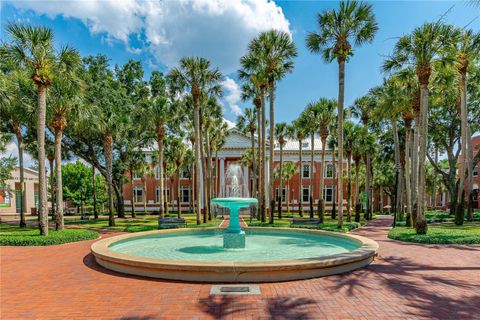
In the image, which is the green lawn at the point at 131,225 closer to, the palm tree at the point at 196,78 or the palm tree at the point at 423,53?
the palm tree at the point at 196,78

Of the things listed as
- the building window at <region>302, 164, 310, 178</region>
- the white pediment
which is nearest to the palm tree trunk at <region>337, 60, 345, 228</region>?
the white pediment

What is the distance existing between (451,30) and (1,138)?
34493mm

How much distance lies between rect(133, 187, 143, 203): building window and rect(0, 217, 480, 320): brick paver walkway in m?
44.0

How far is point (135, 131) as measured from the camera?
108ft

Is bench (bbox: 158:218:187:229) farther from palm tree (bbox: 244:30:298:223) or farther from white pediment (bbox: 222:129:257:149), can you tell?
white pediment (bbox: 222:129:257:149)

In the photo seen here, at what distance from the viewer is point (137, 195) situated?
52219mm

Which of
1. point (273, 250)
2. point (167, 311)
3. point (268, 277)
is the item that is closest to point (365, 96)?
point (273, 250)

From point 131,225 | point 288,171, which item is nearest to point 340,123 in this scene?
point 131,225

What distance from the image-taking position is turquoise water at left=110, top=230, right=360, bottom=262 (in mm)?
9797

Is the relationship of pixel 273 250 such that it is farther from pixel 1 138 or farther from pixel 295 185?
pixel 295 185

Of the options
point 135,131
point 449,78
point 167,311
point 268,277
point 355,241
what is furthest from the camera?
point 135,131

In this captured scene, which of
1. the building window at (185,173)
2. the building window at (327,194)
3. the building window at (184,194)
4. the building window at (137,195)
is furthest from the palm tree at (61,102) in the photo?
the building window at (327,194)

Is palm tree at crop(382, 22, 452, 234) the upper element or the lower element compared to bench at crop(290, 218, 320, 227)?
upper

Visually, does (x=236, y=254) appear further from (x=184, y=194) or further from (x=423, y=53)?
(x=184, y=194)
